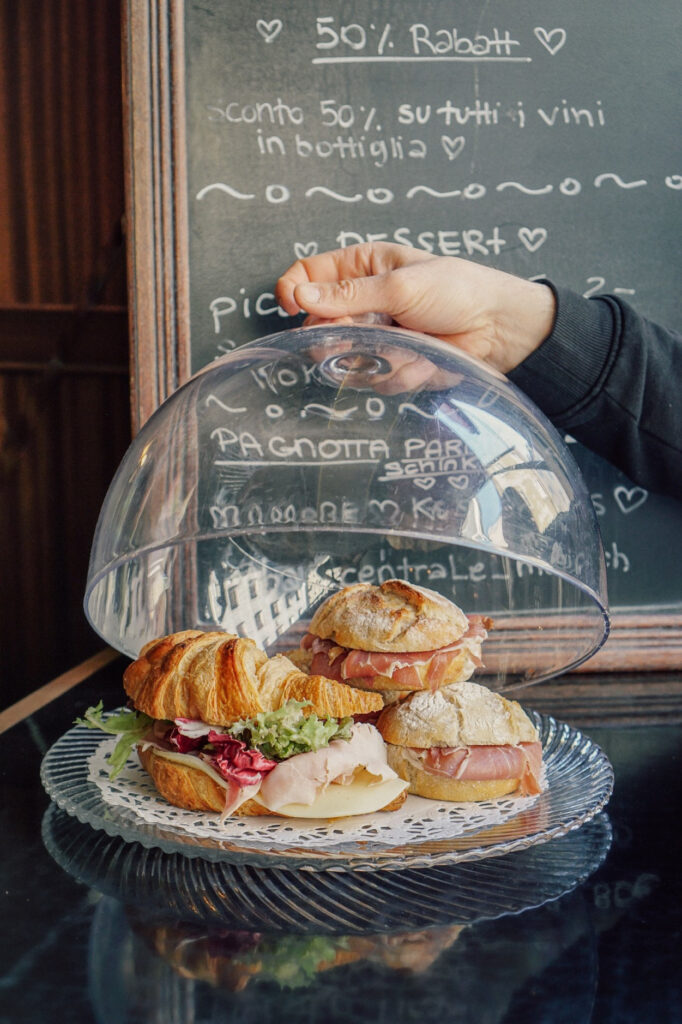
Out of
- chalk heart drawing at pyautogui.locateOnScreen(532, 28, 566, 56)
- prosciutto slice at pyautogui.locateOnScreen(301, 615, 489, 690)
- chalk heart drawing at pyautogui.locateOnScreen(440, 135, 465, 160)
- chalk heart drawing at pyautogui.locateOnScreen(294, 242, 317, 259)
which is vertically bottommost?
prosciutto slice at pyautogui.locateOnScreen(301, 615, 489, 690)

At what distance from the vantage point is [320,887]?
81 cm

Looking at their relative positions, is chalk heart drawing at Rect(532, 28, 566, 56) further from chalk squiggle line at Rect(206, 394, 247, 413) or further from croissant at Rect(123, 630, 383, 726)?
croissant at Rect(123, 630, 383, 726)

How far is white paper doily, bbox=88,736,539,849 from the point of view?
2.70ft

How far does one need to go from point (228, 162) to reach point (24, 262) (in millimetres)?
704

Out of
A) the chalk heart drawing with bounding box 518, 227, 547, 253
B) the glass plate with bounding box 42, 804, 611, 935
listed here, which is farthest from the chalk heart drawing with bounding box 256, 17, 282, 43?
the glass plate with bounding box 42, 804, 611, 935

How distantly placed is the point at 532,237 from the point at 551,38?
317 millimetres

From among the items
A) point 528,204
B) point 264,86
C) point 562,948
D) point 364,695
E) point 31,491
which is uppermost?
point 264,86

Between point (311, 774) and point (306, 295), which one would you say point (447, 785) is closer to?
point (311, 774)

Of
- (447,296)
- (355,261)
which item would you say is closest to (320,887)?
(447,296)

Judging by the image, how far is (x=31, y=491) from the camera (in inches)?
82.7

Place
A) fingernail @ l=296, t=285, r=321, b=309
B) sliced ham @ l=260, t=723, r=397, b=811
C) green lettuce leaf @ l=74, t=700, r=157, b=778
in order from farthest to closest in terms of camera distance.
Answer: fingernail @ l=296, t=285, r=321, b=309 < green lettuce leaf @ l=74, t=700, r=157, b=778 < sliced ham @ l=260, t=723, r=397, b=811

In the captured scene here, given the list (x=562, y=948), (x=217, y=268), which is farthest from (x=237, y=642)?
(x=217, y=268)

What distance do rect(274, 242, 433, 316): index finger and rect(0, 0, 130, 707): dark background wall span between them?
2.41 ft

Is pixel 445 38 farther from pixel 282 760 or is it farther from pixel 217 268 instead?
pixel 282 760
